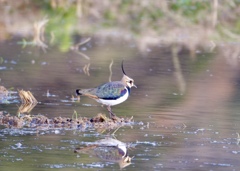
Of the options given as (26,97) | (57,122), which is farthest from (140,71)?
(57,122)

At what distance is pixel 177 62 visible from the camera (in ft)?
43.8

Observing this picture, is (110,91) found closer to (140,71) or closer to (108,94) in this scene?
(108,94)

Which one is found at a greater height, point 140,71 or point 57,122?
point 140,71

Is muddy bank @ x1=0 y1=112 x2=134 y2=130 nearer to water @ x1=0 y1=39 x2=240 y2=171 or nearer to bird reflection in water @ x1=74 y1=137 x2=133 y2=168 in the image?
water @ x1=0 y1=39 x2=240 y2=171

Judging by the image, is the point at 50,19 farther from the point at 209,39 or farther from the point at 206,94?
the point at 206,94

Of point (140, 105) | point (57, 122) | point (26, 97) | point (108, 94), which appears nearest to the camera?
point (57, 122)

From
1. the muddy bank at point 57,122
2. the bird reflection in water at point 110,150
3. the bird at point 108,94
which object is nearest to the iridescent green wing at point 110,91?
the bird at point 108,94

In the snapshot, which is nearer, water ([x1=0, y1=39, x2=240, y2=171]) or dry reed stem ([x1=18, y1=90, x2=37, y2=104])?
water ([x1=0, y1=39, x2=240, y2=171])

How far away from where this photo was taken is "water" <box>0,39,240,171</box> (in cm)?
708

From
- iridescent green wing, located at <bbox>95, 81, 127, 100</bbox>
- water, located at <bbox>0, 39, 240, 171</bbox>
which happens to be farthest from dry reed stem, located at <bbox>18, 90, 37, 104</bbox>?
iridescent green wing, located at <bbox>95, 81, 127, 100</bbox>

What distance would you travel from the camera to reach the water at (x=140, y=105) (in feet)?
23.2

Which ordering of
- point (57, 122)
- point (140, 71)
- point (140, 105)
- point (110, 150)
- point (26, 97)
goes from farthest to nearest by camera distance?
point (140, 71) → point (140, 105) → point (26, 97) → point (57, 122) → point (110, 150)

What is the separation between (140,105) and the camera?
9688 mm

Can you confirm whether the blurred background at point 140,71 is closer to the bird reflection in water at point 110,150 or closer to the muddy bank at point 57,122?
the bird reflection in water at point 110,150
